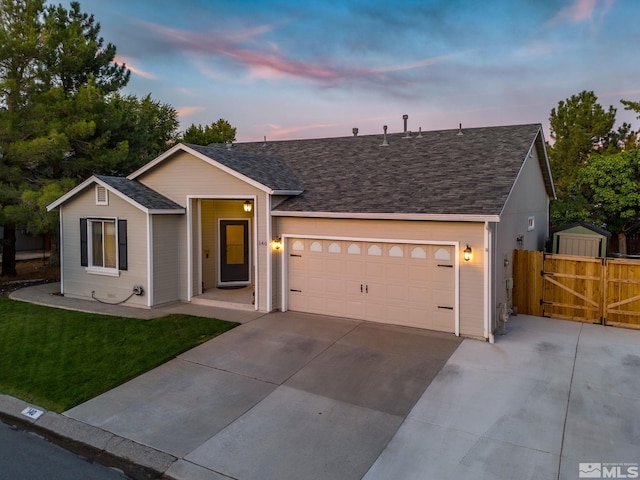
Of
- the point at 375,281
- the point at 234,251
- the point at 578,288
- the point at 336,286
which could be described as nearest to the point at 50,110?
the point at 234,251

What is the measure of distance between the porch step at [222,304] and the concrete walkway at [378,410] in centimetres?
243

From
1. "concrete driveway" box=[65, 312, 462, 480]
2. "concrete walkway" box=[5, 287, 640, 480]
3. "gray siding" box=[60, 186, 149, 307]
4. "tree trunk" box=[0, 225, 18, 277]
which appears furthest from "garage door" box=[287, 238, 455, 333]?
"tree trunk" box=[0, 225, 18, 277]

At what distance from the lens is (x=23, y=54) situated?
14.7 metres

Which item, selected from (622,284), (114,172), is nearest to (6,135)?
(114,172)

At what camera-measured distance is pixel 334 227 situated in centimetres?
1070

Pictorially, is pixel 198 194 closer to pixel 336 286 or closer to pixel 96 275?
pixel 96 275

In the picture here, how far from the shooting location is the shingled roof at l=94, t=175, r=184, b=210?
11641 mm

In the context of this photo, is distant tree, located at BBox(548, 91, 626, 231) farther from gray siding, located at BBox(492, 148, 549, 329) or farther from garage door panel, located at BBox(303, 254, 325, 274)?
garage door panel, located at BBox(303, 254, 325, 274)

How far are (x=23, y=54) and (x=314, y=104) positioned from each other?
11.6m

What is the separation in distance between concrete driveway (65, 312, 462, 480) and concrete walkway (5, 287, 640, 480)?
0.9 inches

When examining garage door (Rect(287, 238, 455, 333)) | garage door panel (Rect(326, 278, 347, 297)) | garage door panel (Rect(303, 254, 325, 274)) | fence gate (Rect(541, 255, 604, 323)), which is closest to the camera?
garage door (Rect(287, 238, 455, 333))

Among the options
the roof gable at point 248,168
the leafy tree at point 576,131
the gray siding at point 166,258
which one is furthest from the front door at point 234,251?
the leafy tree at point 576,131

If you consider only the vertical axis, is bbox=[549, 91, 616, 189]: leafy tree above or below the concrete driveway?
above

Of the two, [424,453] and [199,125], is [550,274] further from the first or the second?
[199,125]
